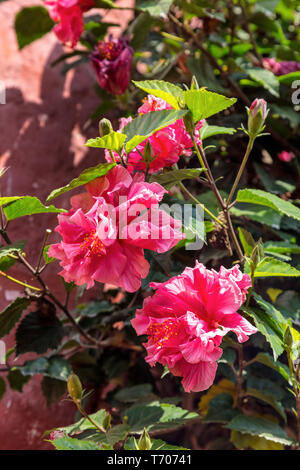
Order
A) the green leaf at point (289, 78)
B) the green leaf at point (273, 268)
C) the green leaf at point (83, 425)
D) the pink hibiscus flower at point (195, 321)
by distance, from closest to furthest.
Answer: the pink hibiscus flower at point (195, 321), the green leaf at point (273, 268), the green leaf at point (83, 425), the green leaf at point (289, 78)

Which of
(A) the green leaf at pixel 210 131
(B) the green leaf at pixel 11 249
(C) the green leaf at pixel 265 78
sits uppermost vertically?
(A) the green leaf at pixel 210 131

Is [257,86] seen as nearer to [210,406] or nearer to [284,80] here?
[284,80]

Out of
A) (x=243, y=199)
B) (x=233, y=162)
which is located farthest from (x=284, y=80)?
(x=243, y=199)

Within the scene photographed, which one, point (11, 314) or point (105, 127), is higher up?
point (105, 127)

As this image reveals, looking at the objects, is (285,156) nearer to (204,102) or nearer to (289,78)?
(289,78)

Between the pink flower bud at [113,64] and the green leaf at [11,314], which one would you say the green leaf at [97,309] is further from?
the pink flower bud at [113,64]

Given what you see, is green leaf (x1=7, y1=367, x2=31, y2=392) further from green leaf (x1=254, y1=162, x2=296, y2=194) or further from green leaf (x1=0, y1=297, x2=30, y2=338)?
green leaf (x1=254, y1=162, x2=296, y2=194)

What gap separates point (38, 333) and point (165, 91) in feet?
1.92

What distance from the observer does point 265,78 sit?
121cm

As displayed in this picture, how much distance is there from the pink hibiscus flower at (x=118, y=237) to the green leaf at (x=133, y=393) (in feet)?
1.71

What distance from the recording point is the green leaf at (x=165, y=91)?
2.44ft

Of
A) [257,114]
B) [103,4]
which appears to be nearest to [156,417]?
[257,114]

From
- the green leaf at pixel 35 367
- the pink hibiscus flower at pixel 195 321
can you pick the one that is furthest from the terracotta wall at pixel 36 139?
the pink hibiscus flower at pixel 195 321

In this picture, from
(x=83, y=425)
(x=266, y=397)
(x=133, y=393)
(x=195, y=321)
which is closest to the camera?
(x=195, y=321)
